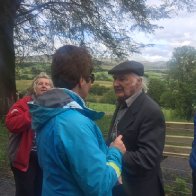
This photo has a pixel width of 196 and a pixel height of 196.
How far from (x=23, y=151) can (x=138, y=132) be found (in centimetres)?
141

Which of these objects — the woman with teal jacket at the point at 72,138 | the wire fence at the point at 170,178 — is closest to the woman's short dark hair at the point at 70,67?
the woman with teal jacket at the point at 72,138

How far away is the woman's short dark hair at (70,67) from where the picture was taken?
2.16 metres

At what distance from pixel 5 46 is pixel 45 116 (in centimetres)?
1117

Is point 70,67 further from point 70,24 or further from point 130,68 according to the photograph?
point 70,24

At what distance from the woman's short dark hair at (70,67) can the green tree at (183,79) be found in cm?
1437

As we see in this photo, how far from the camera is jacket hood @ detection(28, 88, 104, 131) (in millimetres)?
2037

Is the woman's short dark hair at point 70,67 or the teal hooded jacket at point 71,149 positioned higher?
the woman's short dark hair at point 70,67

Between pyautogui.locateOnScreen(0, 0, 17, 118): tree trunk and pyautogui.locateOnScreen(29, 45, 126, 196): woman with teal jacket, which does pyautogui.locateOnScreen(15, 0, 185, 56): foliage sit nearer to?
pyautogui.locateOnScreen(0, 0, 17, 118): tree trunk

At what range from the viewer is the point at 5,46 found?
504 inches

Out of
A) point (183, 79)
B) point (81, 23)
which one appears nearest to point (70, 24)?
point (81, 23)

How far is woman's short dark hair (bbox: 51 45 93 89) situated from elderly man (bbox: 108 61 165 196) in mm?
886

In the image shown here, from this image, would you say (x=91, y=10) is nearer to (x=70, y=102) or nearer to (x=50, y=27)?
(x=50, y=27)

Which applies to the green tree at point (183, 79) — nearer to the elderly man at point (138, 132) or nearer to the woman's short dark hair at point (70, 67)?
the elderly man at point (138, 132)

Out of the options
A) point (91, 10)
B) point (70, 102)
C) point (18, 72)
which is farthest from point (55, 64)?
point (18, 72)
